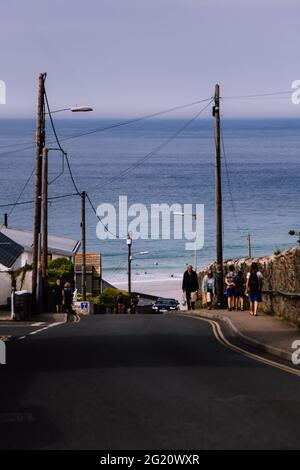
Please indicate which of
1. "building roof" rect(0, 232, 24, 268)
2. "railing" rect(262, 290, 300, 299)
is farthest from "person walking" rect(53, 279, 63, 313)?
"building roof" rect(0, 232, 24, 268)

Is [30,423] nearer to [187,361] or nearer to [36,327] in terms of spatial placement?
[187,361]

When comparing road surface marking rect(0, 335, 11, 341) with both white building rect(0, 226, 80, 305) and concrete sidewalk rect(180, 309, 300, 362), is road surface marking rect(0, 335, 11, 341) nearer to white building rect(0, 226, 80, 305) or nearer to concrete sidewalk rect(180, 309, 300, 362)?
concrete sidewalk rect(180, 309, 300, 362)

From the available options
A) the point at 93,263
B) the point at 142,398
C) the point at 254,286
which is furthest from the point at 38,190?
the point at 93,263

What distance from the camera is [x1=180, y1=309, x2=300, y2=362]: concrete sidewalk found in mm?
25141

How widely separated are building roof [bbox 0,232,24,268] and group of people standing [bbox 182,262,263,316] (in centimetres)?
2509

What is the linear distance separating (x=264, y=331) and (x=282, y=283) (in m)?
5.39

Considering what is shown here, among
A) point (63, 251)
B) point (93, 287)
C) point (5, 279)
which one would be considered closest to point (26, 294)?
point (5, 279)

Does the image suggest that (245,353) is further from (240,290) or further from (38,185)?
(38,185)

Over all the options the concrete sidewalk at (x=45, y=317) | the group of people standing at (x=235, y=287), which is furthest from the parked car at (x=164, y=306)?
the concrete sidewalk at (x=45, y=317)

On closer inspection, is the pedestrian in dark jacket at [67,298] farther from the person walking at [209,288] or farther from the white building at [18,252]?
the person walking at [209,288]

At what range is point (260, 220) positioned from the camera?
630ft

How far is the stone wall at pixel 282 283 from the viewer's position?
31797 mm

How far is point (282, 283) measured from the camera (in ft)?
113

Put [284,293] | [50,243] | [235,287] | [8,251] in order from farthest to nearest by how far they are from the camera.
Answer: [50,243] → [8,251] → [235,287] → [284,293]
